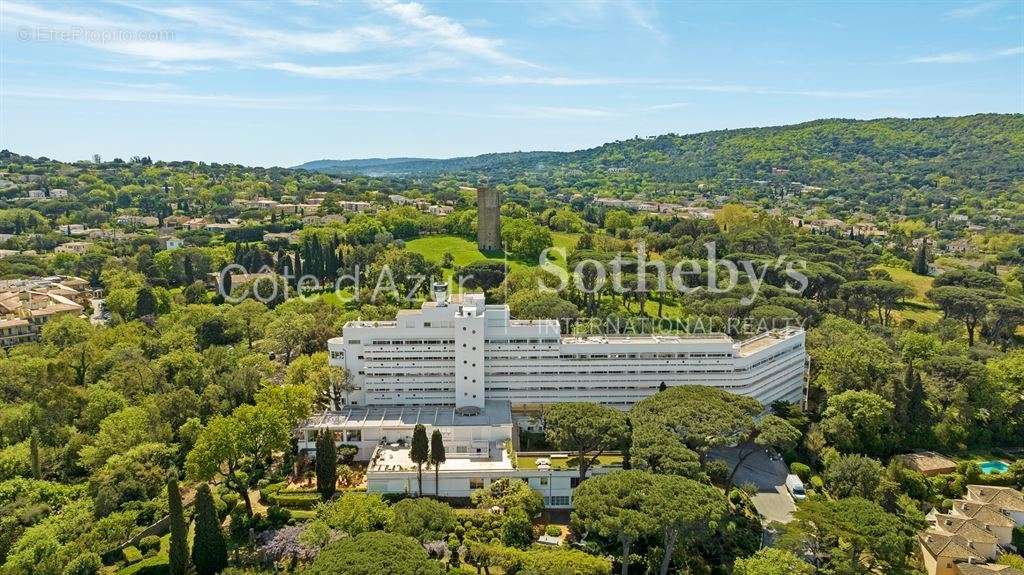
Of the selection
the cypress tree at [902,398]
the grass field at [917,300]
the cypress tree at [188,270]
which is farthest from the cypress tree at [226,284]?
the grass field at [917,300]

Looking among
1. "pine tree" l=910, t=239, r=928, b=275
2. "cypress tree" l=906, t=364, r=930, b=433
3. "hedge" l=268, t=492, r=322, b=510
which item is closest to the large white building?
"hedge" l=268, t=492, r=322, b=510

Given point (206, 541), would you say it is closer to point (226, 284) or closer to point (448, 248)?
point (226, 284)

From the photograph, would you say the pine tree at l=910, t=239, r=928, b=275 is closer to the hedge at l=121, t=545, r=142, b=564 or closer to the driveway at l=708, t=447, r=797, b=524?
the driveway at l=708, t=447, r=797, b=524

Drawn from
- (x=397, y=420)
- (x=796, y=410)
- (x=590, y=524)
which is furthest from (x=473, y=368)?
(x=796, y=410)

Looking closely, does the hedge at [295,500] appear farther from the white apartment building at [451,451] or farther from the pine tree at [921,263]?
the pine tree at [921,263]

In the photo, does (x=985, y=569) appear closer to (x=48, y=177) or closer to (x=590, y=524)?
(x=590, y=524)

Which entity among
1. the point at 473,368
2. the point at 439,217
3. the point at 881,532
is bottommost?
the point at 881,532
